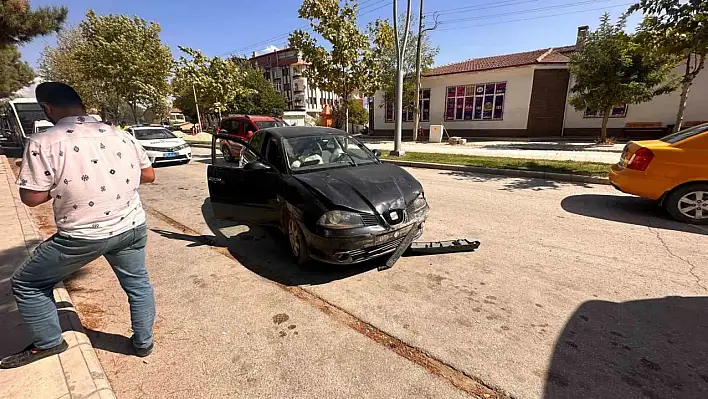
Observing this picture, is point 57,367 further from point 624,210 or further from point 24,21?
point 24,21

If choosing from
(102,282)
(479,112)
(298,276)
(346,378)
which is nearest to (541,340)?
(346,378)

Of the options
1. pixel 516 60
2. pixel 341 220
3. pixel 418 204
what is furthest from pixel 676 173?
pixel 516 60

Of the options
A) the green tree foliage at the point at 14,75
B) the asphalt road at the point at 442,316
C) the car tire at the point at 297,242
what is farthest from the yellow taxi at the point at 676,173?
the green tree foliage at the point at 14,75

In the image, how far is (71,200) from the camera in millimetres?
1903

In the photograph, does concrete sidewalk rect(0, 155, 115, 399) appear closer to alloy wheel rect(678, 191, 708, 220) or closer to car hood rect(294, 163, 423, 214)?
car hood rect(294, 163, 423, 214)

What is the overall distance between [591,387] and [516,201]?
486 centimetres

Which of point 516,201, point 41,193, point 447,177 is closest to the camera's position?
point 41,193

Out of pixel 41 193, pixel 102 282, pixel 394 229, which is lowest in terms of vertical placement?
pixel 102 282

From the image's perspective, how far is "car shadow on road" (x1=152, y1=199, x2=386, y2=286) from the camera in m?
3.62

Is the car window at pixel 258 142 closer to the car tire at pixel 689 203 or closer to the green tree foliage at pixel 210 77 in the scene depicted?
the car tire at pixel 689 203

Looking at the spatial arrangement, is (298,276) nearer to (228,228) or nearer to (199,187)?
(228,228)

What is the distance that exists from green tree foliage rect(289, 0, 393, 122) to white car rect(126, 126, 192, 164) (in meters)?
6.95

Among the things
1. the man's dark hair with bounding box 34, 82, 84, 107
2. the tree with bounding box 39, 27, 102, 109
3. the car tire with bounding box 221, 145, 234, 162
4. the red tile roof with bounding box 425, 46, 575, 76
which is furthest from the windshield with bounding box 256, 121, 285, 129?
the tree with bounding box 39, 27, 102, 109

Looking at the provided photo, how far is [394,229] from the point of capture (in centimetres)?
337
